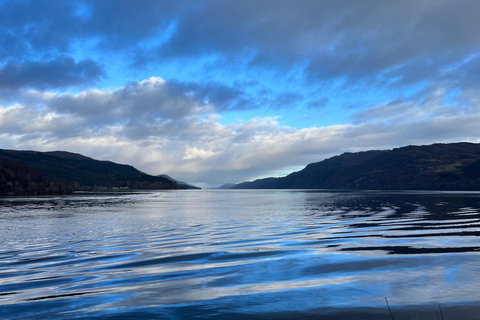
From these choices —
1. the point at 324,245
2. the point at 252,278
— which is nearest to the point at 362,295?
the point at 252,278

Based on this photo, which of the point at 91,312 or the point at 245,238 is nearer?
the point at 91,312

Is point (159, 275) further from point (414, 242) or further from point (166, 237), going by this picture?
point (414, 242)

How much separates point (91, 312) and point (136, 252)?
31.7 ft

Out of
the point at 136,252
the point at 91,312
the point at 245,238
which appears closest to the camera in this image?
the point at 91,312

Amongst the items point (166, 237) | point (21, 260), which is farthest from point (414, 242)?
point (21, 260)

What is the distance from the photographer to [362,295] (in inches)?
390

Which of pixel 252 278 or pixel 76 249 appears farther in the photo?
pixel 76 249

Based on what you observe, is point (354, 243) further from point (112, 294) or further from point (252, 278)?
point (112, 294)

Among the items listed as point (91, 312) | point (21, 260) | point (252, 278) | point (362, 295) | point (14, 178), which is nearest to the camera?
point (91, 312)

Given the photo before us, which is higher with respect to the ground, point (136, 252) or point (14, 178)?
point (14, 178)

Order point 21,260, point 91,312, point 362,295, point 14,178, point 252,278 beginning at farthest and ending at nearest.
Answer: point 14,178 → point 21,260 → point 252,278 → point 362,295 → point 91,312

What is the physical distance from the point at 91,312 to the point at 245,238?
1496 centimetres

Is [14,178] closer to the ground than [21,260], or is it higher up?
higher up

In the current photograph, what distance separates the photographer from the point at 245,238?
75.6 ft
